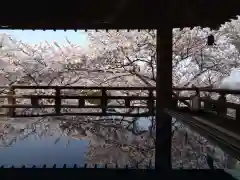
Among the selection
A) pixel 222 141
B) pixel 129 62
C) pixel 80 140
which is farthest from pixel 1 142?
pixel 129 62
